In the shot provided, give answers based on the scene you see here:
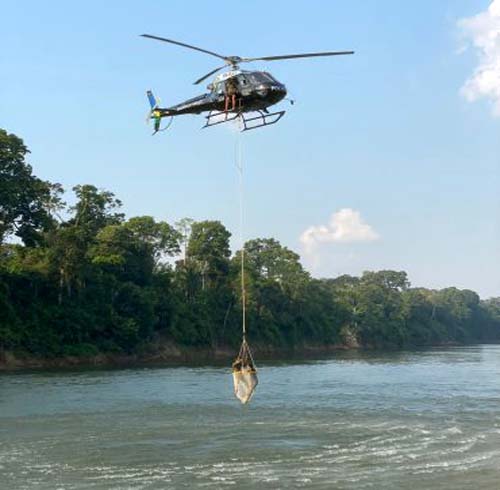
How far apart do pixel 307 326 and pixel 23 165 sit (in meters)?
50.1

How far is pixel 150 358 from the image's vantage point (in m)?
63.8

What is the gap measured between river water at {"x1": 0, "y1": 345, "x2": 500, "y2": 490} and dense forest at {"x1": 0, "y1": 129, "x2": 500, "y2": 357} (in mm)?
23199

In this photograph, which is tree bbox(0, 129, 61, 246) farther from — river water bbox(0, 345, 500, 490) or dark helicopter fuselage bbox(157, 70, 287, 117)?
dark helicopter fuselage bbox(157, 70, 287, 117)

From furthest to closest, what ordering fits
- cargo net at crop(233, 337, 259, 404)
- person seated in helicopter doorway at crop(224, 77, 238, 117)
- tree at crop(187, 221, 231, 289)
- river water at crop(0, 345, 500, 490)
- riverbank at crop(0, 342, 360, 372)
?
tree at crop(187, 221, 231, 289) → riverbank at crop(0, 342, 360, 372) → person seated in helicopter doorway at crop(224, 77, 238, 117) → cargo net at crop(233, 337, 259, 404) → river water at crop(0, 345, 500, 490)

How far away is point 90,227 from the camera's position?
226 feet

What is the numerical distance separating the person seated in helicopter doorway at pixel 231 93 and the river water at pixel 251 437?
26.6ft

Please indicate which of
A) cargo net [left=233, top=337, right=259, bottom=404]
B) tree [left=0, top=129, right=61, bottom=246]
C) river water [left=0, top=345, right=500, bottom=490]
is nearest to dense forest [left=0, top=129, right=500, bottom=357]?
tree [left=0, top=129, right=61, bottom=246]

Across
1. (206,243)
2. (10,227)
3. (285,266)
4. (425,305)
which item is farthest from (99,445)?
(425,305)

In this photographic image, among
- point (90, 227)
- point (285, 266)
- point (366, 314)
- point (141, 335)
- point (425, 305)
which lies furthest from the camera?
point (425, 305)

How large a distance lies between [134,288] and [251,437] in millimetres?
47564

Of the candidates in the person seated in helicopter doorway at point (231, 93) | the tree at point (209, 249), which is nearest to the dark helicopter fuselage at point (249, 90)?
the person seated in helicopter doorway at point (231, 93)

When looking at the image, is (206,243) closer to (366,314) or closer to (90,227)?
(90,227)

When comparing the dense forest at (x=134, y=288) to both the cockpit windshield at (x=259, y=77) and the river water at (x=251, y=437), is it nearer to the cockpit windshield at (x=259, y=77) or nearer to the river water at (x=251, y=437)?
the river water at (x=251, y=437)

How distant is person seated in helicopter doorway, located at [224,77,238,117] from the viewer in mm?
15625
